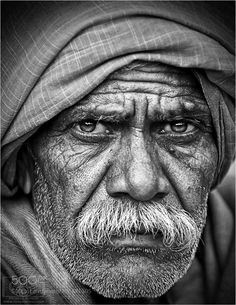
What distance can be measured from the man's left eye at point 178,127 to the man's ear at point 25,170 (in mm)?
660

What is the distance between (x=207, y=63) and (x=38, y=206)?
1.02 m

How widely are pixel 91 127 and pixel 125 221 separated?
0.45 metres

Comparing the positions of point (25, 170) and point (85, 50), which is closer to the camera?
point (85, 50)

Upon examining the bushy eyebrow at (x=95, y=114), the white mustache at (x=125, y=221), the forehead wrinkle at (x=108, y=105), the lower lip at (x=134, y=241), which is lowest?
the lower lip at (x=134, y=241)

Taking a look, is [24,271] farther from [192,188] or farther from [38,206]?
[192,188]

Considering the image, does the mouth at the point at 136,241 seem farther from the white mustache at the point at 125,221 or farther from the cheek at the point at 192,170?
the cheek at the point at 192,170

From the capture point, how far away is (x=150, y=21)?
8.20ft

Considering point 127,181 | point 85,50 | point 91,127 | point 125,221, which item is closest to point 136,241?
point 125,221

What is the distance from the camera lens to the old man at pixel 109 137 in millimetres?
2457

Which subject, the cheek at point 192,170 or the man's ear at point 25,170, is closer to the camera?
the cheek at point 192,170

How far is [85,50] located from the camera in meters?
2.45

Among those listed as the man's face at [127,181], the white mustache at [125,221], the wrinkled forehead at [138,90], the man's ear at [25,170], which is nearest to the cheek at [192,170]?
the man's face at [127,181]

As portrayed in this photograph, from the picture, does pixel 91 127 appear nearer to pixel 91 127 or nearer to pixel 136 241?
pixel 91 127

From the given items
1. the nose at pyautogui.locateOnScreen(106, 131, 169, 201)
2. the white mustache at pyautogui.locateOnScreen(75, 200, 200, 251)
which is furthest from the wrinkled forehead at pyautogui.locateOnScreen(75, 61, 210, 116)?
the white mustache at pyautogui.locateOnScreen(75, 200, 200, 251)
